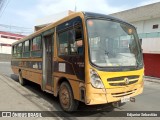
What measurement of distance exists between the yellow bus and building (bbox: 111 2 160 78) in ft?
54.4

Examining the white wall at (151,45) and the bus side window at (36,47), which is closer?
the bus side window at (36,47)

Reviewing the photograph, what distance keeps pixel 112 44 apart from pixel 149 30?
2199 centimetres

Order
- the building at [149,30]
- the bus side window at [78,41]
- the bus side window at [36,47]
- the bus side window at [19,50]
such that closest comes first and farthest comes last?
the bus side window at [78,41]
the bus side window at [36,47]
the bus side window at [19,50]
the building at [149,30]

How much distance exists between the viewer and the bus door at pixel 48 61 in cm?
787

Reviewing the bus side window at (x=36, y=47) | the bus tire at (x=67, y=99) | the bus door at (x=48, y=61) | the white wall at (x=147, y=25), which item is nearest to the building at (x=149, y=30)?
the white wall at (x=147, y=25)

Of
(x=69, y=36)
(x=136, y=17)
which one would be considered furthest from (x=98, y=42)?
(x=136, y=17)

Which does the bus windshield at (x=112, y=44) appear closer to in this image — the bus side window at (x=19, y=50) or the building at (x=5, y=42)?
the bus side window at (x=19, y=50)

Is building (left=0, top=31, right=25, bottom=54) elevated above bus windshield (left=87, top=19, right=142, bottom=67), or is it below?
above

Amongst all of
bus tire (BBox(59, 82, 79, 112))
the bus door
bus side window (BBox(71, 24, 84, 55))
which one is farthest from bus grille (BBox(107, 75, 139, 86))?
the bus door

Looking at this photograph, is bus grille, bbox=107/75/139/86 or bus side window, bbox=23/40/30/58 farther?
bus side window, bbox=23/40/30/58

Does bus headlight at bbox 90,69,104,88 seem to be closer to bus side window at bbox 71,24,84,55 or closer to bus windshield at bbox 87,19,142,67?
bus windshield at bbox 87,19,142,67

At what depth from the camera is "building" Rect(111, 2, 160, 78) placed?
22.4 m

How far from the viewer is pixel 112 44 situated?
609cm

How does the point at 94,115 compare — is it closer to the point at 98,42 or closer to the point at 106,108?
the point at 106,108
